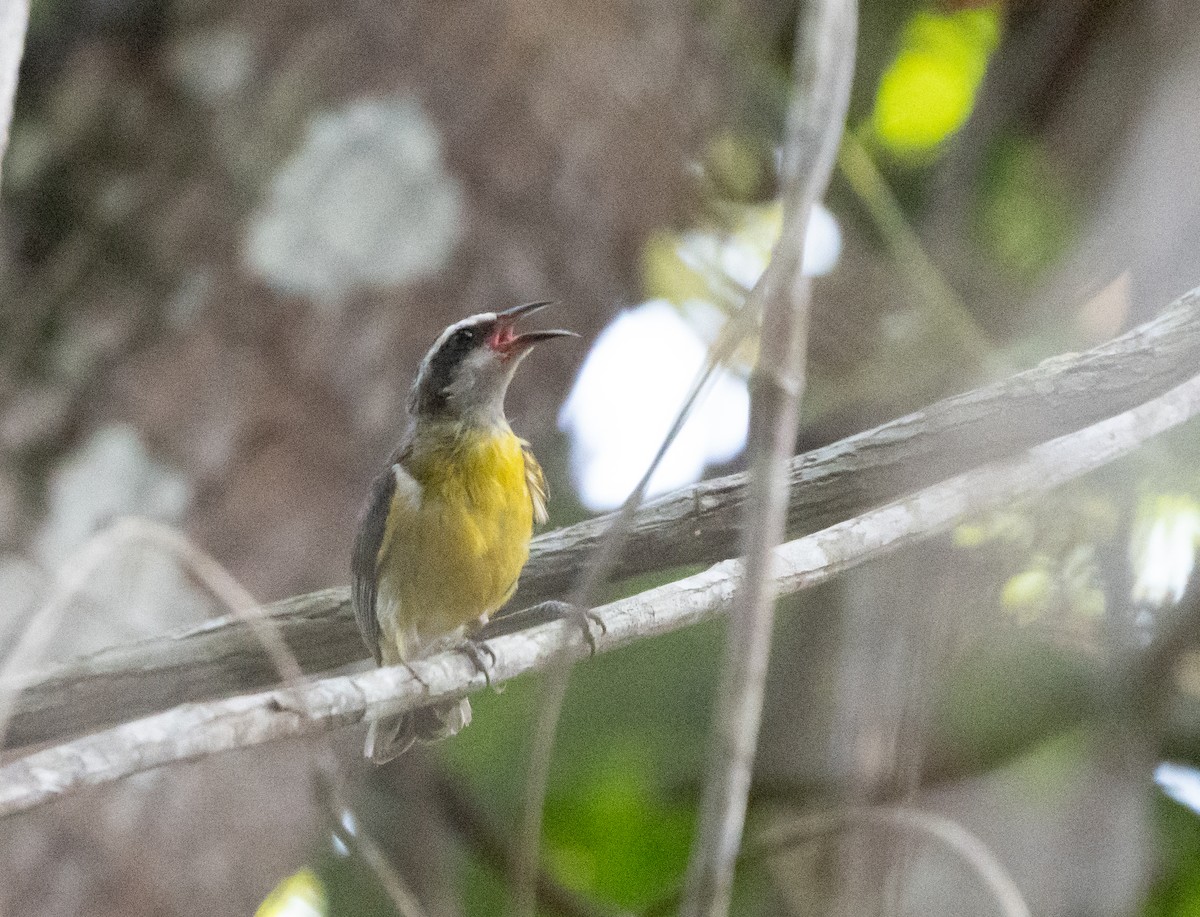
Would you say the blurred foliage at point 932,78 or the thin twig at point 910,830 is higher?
the blurred foliage at point 932,78

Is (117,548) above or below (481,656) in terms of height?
above

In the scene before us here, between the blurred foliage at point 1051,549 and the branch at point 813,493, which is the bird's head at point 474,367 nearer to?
the branch at point 813,493

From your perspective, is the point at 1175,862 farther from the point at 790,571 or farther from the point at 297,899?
the point at 297,899

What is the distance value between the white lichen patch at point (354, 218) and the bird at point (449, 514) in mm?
373

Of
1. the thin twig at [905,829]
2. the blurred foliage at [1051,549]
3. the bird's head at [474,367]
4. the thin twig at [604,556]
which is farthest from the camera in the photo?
the bird's head at [474,367]

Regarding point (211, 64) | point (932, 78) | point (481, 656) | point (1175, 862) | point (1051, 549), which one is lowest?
point (1175, 862)

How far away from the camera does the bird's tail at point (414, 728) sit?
5.60 feet

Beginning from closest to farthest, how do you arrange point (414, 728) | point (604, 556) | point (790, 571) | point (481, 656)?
1. point (604, 556)
2. point (790, 571)
3. point (481, 656)
4. point (414, 728)

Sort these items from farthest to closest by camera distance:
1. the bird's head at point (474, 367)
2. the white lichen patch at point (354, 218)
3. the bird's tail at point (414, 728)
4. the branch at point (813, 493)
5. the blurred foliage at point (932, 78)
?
1. the white lichen patch at point (354, 218)
2. the blurred foliage at point (932, 78)
3. the bird's head at point (474, 367)
4. the bird's tail at point (414, 728)
5. the branch at point (813, 493)

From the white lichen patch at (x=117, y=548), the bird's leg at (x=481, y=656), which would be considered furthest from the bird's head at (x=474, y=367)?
the bird's leg at (x=481, y=656)

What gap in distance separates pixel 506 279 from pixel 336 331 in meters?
0.37

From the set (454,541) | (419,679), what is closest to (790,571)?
(419,679)

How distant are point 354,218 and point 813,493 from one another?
1.51 m

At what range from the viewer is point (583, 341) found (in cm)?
228
